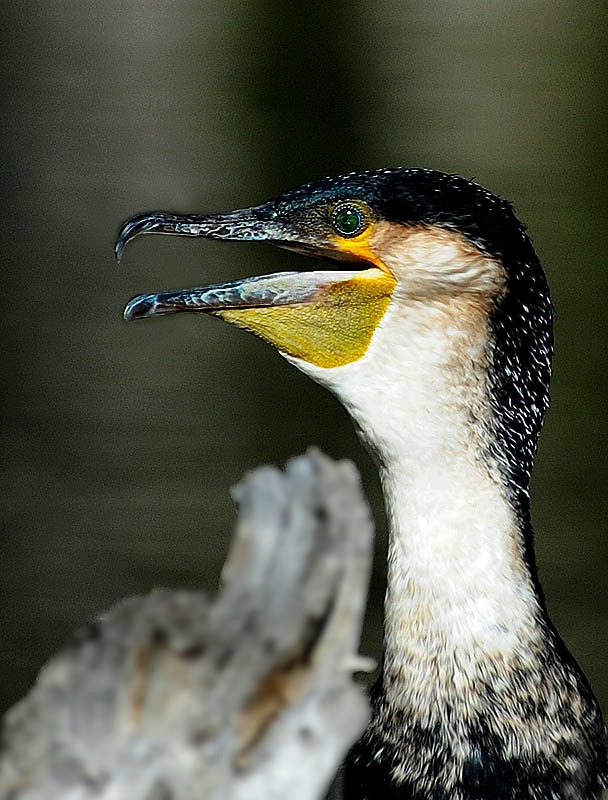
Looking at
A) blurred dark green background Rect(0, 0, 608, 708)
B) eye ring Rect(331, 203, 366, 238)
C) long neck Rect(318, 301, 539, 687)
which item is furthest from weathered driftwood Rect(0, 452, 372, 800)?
blurred dark green background Rect(0, 0, 608, 708)

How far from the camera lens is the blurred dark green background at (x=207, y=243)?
512cm

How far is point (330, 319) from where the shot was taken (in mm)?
2277

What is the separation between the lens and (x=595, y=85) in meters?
10.4

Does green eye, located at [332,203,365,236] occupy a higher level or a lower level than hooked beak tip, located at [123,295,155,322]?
higher

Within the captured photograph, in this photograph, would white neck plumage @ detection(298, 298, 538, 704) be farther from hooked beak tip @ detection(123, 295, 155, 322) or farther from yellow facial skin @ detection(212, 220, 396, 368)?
hooked beak tip @ detection(123, 295, 155, 322)

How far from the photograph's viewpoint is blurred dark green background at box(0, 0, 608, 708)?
5125mm

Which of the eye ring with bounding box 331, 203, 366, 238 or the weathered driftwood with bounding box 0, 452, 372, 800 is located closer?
the weathered driftwood with bounding box 0, 452, 372, 800

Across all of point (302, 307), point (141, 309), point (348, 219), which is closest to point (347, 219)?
point (348, 219)

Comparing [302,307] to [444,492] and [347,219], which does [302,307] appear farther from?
[444,492]

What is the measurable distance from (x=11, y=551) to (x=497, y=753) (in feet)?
10.3

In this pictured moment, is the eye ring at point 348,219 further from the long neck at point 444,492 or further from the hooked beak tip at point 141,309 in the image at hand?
the hooked beak tip at point 141,309

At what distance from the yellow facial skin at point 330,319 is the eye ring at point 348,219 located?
4 cm

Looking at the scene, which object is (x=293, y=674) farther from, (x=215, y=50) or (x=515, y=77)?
(x=215, y=50)

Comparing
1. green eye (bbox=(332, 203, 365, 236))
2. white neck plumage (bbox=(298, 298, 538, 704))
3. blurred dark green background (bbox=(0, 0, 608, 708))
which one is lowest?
blurred dark green background (bbox=(0, 0, 608, 708))
